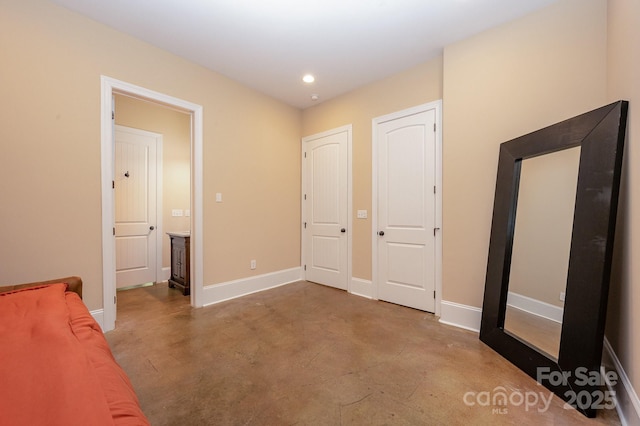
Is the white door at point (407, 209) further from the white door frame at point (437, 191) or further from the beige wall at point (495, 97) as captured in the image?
the beige wall at point (495, 97)

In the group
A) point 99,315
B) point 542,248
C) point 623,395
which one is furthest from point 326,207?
point 623,395

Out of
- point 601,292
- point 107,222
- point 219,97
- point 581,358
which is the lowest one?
point 581,358

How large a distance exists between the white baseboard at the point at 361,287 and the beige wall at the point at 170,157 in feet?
10.1

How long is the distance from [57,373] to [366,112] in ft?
12.2

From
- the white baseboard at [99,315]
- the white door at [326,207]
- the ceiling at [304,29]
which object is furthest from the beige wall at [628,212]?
the white baseboard at [99,315]

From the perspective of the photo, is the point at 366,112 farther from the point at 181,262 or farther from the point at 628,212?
the point at 181,262

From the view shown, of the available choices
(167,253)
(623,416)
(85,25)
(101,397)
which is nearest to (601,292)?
(623,416)

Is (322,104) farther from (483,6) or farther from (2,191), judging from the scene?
(2,191)

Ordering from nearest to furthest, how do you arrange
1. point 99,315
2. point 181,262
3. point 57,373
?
point 57,373
point 99,315
point 181,262

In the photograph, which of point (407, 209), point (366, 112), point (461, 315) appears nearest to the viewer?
point (461, 315)

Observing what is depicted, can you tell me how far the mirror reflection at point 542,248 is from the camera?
1.89m

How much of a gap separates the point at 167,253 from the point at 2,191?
2.53 m

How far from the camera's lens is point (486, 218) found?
8.53 ft

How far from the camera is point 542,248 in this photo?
210cm
